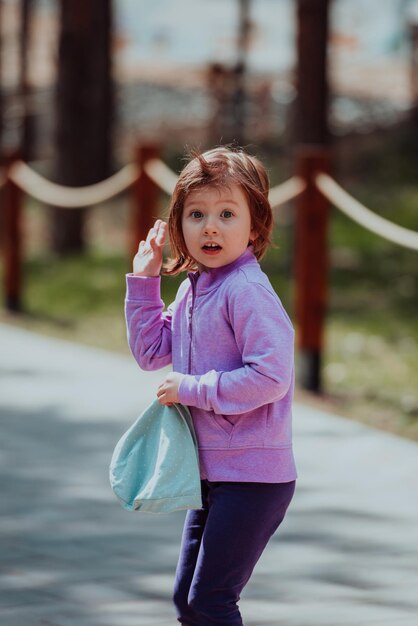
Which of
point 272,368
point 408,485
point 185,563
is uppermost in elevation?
point 272,368

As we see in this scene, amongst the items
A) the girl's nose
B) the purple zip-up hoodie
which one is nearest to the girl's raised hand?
the purple zip-up hoodie

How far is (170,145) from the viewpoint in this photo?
21625mm

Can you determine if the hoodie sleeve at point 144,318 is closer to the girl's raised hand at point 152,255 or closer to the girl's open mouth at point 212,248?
the girl's raised hand at point 152,255

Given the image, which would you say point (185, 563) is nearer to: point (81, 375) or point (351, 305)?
point (81, 375)

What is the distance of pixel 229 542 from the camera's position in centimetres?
288

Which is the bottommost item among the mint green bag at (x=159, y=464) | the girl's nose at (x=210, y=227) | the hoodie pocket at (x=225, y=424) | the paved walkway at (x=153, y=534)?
the paved walkway at (x=153, y=534)

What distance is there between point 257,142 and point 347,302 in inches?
401

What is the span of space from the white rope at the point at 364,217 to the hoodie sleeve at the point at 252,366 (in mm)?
3108

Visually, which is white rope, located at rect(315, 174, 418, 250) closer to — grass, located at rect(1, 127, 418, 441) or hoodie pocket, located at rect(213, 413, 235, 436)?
grass, located at rect(1, 127, 418, 441)

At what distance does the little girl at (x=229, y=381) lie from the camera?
9.33 ft

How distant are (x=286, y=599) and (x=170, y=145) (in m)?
18.2

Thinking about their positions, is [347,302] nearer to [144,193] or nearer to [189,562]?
[144,193]

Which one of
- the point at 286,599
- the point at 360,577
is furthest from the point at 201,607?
the point at 360,577

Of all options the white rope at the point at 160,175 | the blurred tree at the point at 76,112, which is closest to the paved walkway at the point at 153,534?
the white rope at the point at 160,175
